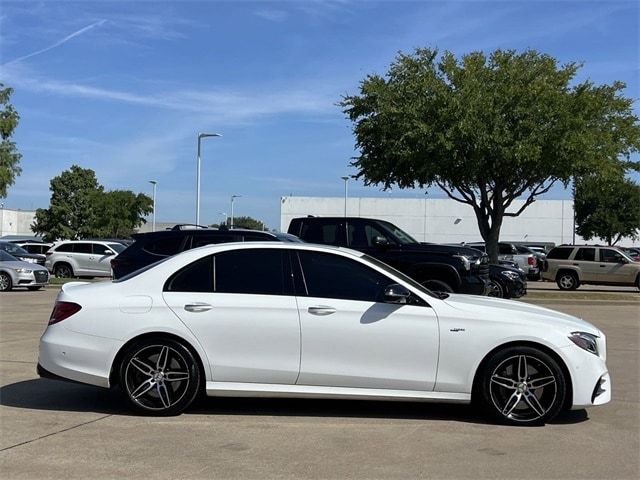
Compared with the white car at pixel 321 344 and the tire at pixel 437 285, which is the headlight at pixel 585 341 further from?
the tire at pixel 437 285

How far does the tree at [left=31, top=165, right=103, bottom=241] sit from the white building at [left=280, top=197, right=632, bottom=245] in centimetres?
1959

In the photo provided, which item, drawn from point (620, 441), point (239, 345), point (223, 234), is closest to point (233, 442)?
point (239, 345)

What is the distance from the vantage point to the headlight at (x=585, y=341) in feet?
20.3

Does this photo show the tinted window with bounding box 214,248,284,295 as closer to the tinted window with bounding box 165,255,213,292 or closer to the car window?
the tinted window with bounding box 165,255,213,292

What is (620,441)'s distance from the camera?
5.78m

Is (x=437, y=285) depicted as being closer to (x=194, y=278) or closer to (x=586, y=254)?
(x=194, y=278)

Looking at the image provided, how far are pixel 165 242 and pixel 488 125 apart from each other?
14930mm

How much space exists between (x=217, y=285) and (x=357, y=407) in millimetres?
1829

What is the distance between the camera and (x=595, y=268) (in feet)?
86.9

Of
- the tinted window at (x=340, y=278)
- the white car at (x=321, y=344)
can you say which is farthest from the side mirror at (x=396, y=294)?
the tinted window at (x=340, y=278)

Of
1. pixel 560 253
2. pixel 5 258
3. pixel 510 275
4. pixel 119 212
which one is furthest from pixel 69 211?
pixel 510 275

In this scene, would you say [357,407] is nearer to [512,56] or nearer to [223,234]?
A: [223,234]

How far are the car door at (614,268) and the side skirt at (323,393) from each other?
22.3m

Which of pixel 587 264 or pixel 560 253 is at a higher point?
pixel 560 253
